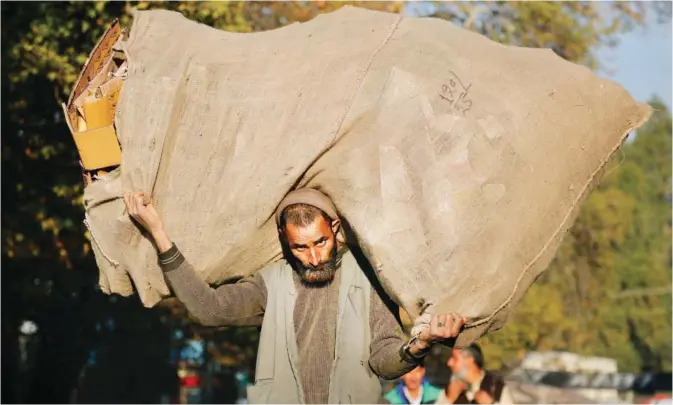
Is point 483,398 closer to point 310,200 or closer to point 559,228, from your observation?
point 559,228

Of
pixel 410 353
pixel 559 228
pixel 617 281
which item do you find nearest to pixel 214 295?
pixel 410 353

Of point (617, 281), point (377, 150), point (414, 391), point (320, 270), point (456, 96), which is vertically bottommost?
point (617, 281)

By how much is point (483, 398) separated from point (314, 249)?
3485 mm

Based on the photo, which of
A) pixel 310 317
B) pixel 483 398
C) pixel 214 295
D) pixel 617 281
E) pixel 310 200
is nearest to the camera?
pixel 310 200

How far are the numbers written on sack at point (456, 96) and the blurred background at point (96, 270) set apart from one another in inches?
50.7

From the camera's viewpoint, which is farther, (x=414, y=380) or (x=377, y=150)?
(x=414, y=380)

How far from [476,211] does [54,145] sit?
10.2 meters

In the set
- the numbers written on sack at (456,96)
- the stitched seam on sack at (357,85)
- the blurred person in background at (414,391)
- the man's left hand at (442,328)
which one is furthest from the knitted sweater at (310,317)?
the blurred person in background at (414,391)

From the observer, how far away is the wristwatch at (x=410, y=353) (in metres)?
5.72

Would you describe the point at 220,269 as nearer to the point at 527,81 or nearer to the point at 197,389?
the point at 527,81

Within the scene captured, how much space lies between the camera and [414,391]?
9.37 metres

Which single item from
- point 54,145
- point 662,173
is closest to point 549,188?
point 54,145

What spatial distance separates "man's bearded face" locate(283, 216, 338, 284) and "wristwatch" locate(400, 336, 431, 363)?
51 centimetres

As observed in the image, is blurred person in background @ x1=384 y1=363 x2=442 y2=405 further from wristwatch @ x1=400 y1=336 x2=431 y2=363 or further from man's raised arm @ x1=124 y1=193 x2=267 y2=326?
wristwatch @ x1=400 y1=336 x2=431 y2=363
